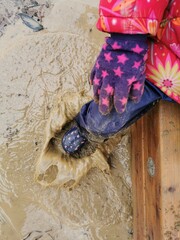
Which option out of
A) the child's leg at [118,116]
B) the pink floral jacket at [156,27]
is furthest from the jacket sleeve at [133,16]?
the child's leg at [118,116]

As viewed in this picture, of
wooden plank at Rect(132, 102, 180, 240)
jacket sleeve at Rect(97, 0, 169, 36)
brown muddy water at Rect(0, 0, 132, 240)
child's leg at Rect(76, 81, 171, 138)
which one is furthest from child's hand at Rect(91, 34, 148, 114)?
brown muddy water at Rect(0, 0, 132, 240)

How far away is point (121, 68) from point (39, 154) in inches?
32.6

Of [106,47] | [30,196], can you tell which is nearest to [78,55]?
[30,196]

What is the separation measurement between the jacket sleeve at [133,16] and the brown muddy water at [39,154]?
79cm

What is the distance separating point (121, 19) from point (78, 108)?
0.74 m

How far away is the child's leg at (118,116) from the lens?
158 centimetres

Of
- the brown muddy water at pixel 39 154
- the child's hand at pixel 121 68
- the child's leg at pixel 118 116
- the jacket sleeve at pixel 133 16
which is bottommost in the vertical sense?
the brown muddy water at pixel 39 154

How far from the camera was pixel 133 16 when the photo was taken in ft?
4.19

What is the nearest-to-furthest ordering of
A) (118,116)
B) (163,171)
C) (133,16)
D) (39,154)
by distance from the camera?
(133,16), (118,116), (163,171), (39,154)

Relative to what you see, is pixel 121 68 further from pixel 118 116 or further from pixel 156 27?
pixel 118 116

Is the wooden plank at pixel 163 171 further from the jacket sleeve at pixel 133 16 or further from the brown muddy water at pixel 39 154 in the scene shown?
the jacket sleeve at pixel 133 16

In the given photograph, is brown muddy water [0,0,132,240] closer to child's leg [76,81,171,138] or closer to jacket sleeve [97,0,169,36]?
child's leg [76,81,171,138]

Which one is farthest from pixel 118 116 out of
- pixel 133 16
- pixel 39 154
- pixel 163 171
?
pixel 39 154

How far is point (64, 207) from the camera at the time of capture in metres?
2.01
